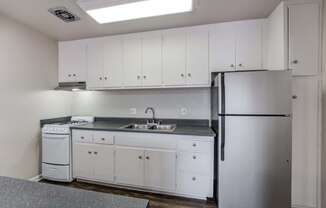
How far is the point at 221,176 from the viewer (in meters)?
1.90

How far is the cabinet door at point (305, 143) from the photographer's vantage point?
6.40ft

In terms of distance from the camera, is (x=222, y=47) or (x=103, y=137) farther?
(x=103, y=137)

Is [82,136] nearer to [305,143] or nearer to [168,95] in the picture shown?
[168,95]

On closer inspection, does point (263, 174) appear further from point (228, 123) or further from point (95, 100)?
point (95, 100)

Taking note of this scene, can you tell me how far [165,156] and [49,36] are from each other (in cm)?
281

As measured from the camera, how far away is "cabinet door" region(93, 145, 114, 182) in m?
2.59

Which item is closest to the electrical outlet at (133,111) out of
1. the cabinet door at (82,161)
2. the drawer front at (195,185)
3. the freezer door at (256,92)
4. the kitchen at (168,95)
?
the kitchen at (168,95)

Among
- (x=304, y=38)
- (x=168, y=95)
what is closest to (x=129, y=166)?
(x=168, y=95)

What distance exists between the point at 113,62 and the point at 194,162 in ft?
6.67

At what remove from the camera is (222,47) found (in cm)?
249

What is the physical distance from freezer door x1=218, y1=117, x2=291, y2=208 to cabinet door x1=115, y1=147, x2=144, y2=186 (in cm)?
117

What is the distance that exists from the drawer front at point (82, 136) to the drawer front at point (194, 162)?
1.41 meters

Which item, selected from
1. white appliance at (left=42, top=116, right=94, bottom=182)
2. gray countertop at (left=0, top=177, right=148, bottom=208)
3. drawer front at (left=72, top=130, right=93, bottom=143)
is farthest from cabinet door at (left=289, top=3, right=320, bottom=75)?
white appliance at (left=42, top=116, right=94, bottom=182)

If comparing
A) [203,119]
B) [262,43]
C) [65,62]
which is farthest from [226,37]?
[65,62]
